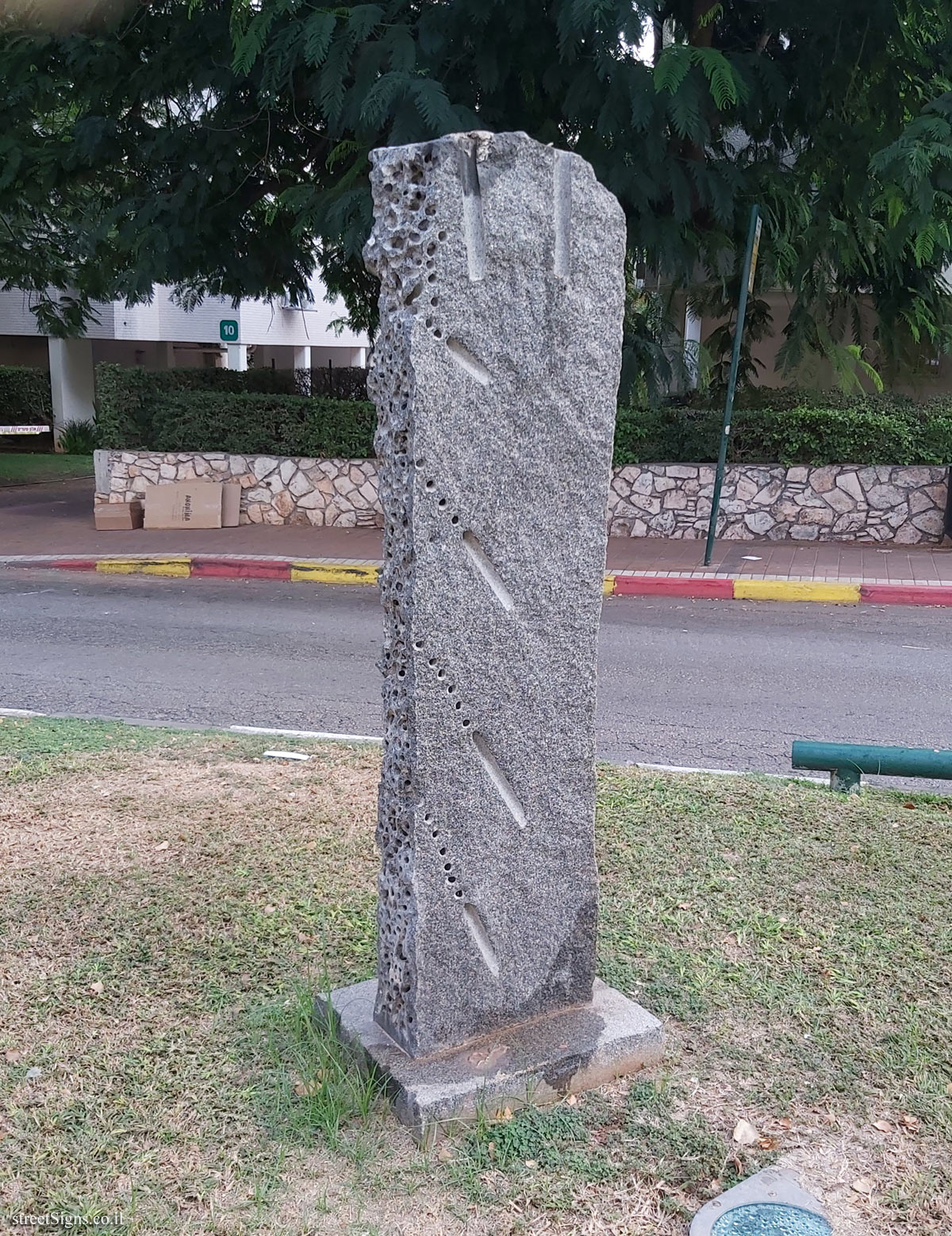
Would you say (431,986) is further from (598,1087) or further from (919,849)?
(919,849)

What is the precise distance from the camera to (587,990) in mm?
3359

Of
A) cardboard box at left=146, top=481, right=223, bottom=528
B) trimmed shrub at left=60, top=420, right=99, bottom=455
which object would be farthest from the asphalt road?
trimmed shrub at left=60, top=420, right=99, bottom=455

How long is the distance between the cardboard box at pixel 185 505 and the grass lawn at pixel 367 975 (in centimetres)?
946

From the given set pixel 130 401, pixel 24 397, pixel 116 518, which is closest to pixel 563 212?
pixel 116 518

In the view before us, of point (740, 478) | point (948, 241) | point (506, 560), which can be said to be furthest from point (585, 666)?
point (740, 478)

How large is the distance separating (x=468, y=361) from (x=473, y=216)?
344mm

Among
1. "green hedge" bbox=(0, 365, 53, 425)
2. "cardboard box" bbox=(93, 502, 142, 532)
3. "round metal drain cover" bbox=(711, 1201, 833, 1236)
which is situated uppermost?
"green hedge" bbox=(0, 365, 53, 425)

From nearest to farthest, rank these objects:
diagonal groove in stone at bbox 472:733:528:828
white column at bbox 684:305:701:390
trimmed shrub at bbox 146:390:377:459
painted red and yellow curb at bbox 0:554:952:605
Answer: diagonal groove in stone at bbox 472:733:528:828 → painted red and yellow curb at bbox 0:554:952:605 → white column at bbox 684:305:701:390 → trimmed shrub at bbox 146:390:377:459

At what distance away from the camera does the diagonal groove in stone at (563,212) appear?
9.46ft

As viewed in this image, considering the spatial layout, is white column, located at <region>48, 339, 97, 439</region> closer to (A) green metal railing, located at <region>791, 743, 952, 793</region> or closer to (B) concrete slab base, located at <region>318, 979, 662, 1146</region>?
(A) green metal railing, located at <region>791, 743, 952, 793</region>

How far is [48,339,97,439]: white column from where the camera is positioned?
2689cm

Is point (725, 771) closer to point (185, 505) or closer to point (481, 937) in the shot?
point (481, 937)

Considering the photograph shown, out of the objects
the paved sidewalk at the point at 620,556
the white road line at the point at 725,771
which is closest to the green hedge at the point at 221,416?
the paved sidewalk at the point at 620,556

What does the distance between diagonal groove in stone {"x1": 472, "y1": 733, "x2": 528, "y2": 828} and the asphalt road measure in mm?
3031
